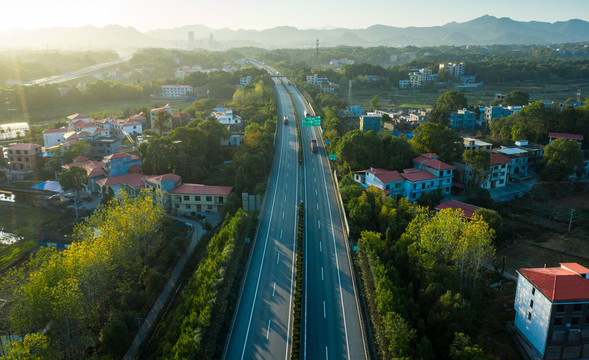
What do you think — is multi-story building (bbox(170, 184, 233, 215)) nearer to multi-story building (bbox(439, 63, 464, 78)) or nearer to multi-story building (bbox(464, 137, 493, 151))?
multi-story building (bbox(464, 137, 493, 151))

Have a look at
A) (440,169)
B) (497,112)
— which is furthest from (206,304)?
(497,112)

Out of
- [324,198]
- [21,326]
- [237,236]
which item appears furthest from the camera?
[324,198]

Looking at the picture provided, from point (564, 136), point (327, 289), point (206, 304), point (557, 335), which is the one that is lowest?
point (557, 335)

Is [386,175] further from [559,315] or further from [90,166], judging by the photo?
[90,166]

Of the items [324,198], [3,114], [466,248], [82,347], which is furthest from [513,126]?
[3,114]

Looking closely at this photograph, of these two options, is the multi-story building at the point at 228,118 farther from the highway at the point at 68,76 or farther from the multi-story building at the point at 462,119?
the highway at the point at 68,76

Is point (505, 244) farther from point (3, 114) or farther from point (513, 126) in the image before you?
point (3, 114)
